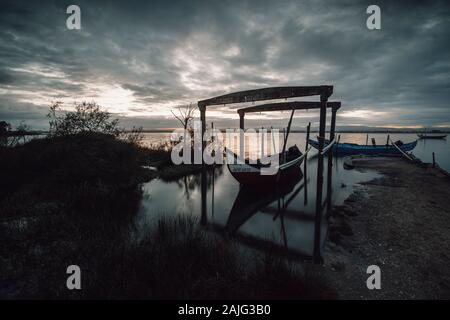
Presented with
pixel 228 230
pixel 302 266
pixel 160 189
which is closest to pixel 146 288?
pixel 302 266

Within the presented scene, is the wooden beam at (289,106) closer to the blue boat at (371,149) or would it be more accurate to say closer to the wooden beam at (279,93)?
the wooden beam at (279,93)

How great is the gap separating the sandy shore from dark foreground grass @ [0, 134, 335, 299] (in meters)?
1.02

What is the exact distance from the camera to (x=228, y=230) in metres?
7.89

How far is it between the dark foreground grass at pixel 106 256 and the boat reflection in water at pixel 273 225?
1.04 m

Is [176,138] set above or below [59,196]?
above

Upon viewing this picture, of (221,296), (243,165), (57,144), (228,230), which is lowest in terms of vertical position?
(228,230)

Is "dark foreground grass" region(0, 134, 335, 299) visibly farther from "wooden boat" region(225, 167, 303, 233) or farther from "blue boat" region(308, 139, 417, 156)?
"blue boat" region(308, 139, 417, 156)

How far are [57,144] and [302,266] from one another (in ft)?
46.8

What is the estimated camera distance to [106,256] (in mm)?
4746

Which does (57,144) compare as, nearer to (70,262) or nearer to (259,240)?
(70,262)

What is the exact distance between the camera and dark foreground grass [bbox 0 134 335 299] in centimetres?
374

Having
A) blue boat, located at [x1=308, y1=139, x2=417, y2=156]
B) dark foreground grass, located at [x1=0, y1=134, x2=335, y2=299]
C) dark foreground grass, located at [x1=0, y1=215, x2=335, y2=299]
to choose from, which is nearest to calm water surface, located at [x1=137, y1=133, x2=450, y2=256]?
dark foreground grass, located at [x1=0, y1=134, x2=335, y2=299]

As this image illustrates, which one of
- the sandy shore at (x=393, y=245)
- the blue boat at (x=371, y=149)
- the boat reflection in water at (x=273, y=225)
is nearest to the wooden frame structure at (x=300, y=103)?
the boat reflection in water at (x=273, y=225)

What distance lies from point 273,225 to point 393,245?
396 centimetres
